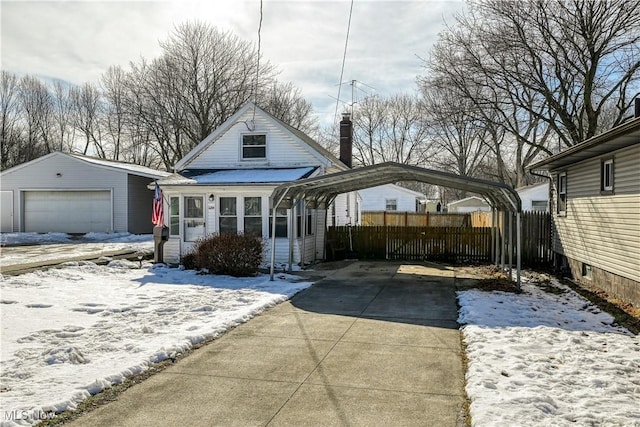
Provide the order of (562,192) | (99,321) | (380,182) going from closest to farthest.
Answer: (99,321)
(562,192)
(380,182)

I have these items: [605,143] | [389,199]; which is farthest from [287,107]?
[605,143]

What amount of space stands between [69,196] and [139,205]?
381cm

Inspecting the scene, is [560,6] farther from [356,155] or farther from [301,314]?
[356,155]

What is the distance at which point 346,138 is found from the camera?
25.5 metres

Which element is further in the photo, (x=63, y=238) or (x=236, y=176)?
(x=63, y=238)

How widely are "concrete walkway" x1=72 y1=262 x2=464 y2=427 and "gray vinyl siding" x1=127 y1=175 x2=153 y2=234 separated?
20.4m

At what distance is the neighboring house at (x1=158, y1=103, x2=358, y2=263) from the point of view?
16.1 metres

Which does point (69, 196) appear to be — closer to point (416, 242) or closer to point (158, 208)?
point (158, 208)

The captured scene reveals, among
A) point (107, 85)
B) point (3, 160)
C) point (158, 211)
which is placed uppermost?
point (107, 85)

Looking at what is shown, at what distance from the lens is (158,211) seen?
16234 mm

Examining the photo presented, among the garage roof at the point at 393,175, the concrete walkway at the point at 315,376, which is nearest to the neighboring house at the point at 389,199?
the garage roof at the point at 393,175

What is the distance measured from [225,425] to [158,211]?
1285cm

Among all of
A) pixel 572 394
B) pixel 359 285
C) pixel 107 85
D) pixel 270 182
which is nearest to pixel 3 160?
pixel 107 85

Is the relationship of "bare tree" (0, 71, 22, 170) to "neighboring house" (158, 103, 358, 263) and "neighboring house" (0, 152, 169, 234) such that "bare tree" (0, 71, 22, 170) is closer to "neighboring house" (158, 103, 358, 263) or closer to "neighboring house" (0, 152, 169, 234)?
"neighboring house" (0, 152, 169, 234)
